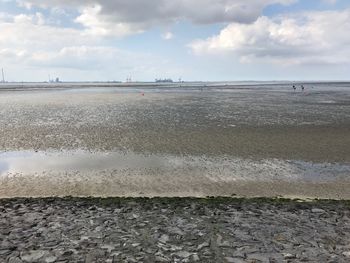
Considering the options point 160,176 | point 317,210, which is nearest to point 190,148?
point 160,176

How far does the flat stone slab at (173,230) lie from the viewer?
9266 millimetres

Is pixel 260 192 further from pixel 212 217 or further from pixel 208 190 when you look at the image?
pixel 212 217

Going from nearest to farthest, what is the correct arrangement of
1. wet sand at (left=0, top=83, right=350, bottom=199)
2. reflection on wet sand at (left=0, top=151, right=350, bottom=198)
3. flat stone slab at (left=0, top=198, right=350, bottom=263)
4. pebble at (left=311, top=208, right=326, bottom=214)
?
flat stone slab at (left=0, top=198, right=350, bottom=263) → pebble at (left=311, top=208, right=326, bottom=214) → reflection on wet sand at (left=0, top=151, right=350, bottom=198) → wet sand at (left=0, top=83, right=350, bottom=199)

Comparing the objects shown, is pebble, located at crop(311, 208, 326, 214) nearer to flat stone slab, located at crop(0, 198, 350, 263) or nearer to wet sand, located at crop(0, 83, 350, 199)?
flat stone slab, located at crop(0, 198, 350, 263)

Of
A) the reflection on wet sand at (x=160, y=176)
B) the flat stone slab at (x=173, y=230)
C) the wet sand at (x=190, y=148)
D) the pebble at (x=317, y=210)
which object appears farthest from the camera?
the wet sand at (x=190, y=148)

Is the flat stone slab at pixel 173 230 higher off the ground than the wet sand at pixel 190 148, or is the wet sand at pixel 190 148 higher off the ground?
the flat stone slab at pixel 173 230

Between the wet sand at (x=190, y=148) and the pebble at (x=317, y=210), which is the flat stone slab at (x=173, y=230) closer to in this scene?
the pebble at (x=317, y=210)

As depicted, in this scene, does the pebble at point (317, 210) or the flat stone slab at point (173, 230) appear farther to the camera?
the pebble at point (317, 210)

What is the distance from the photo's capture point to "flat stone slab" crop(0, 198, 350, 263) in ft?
30.4

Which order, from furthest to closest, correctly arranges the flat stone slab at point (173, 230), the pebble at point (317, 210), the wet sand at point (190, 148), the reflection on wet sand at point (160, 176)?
the wet sand at point (190, 148)
the reflection on wet sand at point (160, 176)
the pebble at point (317, 210)
the flat stone slab at point (173, 230)

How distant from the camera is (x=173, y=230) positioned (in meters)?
10.8

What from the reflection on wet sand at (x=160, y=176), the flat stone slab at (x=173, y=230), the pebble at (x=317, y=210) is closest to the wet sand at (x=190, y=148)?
the reflection on wet sand at (x=160, y=176)

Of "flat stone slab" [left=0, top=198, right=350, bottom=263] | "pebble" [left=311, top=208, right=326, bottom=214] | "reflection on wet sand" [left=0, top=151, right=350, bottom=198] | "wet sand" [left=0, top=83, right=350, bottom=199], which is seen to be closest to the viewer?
"flat stone slab" [left=0, top=198, right=350, bottom=263]

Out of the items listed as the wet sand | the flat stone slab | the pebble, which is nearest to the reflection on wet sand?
the wet sand
